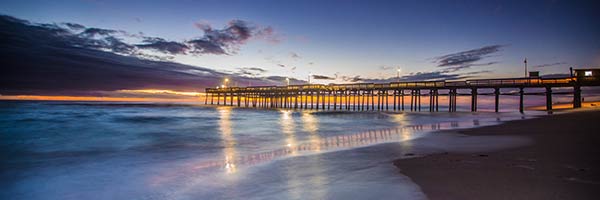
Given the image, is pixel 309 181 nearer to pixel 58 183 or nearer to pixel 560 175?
pixel 560 175

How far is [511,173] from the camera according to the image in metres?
4.48

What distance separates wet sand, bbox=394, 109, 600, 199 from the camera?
351 centimetres

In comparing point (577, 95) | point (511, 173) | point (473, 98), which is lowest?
point (511, 173)

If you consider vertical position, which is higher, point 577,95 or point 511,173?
point 577,95

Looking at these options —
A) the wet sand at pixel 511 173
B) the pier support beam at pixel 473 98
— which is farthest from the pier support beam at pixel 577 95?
the wet sand at pixel 511 173

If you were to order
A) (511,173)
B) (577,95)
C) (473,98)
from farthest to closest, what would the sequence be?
(473,98) → (577,95) → (511,173)

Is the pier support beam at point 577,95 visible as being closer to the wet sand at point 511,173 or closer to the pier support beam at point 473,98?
the pier support beam at point 473,98

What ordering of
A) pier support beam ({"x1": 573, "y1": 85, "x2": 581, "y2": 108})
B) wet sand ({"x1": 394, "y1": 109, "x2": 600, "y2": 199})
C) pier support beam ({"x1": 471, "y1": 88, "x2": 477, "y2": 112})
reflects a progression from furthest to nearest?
pier support beam ({"x1": 471, "y1": 88, "x2": 477, "y2": 112}) → pier support beam ({"x1": 573, "y1": 85, "x2": 581, "y2": 108}) → wet sand ({"x1": 394, "y1": 109, "x2": 600, "y2": 199})

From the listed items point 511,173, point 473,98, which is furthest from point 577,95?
point 511,173

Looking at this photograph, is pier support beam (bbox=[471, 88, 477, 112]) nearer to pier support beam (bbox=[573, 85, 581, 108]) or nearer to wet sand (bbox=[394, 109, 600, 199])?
pier support beam (bbox=[573, 85, 581, 108])

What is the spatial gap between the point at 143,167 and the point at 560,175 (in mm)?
7559

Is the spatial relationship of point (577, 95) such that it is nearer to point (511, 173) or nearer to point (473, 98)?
point (473, 98)

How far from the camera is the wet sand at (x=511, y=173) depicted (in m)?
3.51

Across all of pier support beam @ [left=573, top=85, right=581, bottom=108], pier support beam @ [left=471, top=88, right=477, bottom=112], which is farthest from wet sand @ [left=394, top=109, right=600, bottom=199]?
pier support beam @ [left=573, top=85, right=581, bottom=108]
